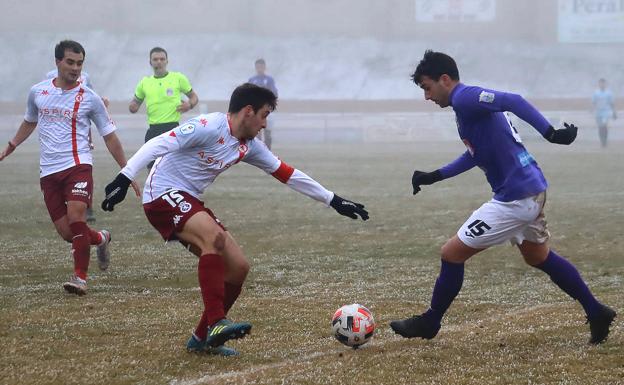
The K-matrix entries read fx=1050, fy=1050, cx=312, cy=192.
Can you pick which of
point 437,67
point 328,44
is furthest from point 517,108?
point 328,44

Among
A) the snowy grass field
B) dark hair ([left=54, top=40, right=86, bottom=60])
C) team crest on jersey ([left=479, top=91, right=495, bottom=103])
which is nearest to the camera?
the snowy grass field

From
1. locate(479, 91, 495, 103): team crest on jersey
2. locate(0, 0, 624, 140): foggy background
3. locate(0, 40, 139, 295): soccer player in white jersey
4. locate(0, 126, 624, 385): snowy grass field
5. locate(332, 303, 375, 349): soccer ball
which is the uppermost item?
locate(479, 91, 495, 103): team crest on jersey

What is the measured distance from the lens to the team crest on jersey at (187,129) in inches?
243

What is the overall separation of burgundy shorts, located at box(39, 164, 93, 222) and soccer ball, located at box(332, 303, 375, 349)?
3.36 m

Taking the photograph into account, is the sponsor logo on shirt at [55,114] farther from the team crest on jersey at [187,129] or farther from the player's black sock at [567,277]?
the player's black sock at [567,277]

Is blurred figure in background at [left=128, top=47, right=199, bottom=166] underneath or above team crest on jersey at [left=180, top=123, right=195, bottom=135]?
underneath

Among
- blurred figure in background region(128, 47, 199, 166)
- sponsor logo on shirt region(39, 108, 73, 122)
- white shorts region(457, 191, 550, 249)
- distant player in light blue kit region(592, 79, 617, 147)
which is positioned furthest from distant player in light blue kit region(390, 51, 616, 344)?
distant player in light blue kit region(592, 79, 617, 147)

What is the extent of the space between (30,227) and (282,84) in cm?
4171

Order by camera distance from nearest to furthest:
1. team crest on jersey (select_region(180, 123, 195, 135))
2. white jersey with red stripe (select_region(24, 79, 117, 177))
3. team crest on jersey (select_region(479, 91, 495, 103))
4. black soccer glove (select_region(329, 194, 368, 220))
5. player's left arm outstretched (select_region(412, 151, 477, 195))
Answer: team crest on jersey (select_region(479, 91, 495, 103))
team crest on jersey (select_region(180, 123, 195, 135))
black soccer glove (select_region(329, 194, 368, 220))
player's left arm outstretched (select_region(412, 151, 477, 195))
white jersey with red stripe (select_region(24, 79, 117, 177))

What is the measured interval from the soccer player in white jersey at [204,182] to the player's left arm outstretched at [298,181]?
0.08 meters

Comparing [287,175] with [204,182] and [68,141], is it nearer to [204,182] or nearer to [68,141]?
[204,182]

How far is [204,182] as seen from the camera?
6418mm

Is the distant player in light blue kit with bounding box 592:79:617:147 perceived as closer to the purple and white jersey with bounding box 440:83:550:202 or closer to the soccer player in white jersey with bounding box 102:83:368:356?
the purple and white jersey with bounding box 440:83:550:202

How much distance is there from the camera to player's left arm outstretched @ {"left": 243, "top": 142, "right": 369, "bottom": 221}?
658 cm
